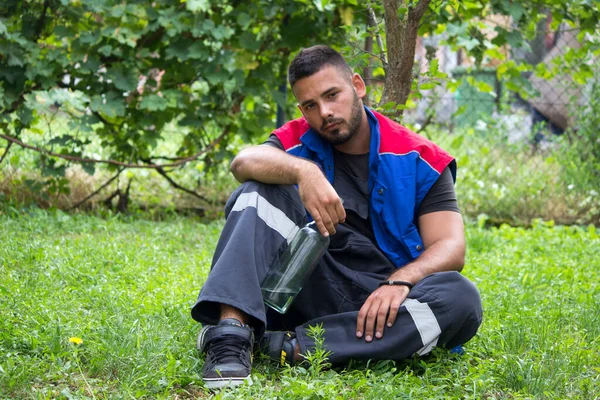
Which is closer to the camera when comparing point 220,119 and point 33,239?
point 33,239

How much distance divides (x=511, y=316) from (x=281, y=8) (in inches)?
142

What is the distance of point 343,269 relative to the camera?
299 cm

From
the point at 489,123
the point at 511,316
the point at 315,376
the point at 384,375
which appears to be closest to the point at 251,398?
the point at 315,376

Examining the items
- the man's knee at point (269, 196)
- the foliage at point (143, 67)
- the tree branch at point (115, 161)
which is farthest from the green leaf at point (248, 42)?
the man's knee at point (269, 196)

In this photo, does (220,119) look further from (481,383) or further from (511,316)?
(481,383)


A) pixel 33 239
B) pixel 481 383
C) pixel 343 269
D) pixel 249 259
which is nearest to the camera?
pixel 481 383

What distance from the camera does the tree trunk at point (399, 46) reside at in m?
3.53

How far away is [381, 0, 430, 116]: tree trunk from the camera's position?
3.53 metres

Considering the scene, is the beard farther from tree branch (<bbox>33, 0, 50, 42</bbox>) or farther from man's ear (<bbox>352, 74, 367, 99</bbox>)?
tree branch (<bbox>33, 0, 50, 42</bbox>)

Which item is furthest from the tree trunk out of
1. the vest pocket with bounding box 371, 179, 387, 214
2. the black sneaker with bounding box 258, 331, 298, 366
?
the black sneaker with bounding box 258, 331, 298, 366

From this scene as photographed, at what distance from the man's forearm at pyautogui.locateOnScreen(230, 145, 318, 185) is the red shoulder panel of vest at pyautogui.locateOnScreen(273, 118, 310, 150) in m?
0.21

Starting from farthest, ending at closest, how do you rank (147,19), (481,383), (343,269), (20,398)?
(147,19) → (343,269) → (481,383) → (20,398)

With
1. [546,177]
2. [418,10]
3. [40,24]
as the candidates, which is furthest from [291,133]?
[546,177]

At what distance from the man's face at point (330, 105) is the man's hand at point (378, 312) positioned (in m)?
0.75
